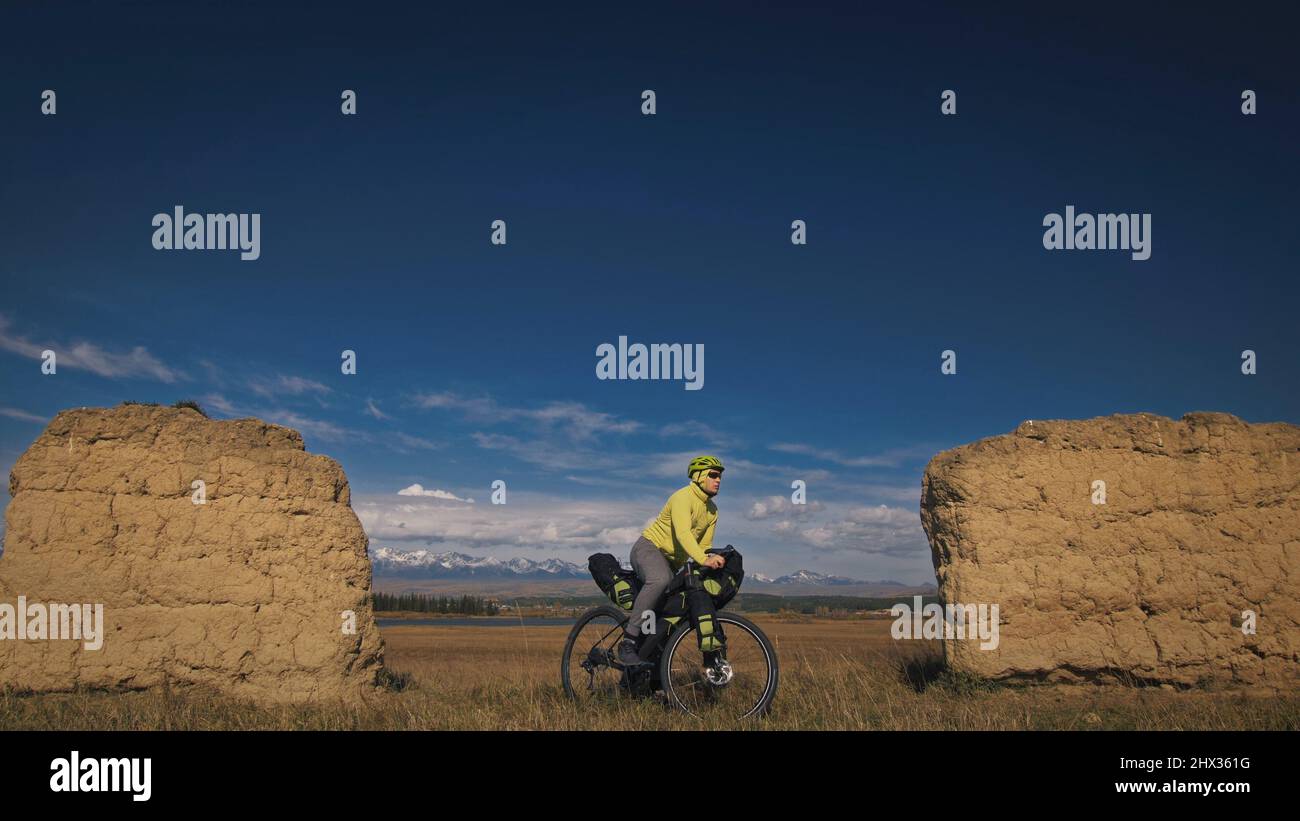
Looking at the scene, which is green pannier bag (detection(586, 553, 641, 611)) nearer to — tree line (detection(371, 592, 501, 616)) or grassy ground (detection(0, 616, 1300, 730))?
grassy ground (detection(0, 616, 1300, 730))

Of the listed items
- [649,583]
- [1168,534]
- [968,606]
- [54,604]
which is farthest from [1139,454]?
[54,604]

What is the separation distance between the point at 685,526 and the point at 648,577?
70 cm

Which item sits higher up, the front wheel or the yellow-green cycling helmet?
the yellow-green cycling helmet

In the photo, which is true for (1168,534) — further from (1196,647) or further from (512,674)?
(512,674)

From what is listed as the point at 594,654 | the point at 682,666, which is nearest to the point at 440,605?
the point at 594,654

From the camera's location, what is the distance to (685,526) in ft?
24.0

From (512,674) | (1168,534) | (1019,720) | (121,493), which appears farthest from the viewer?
(512,674)

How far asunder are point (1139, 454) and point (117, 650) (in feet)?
36.1

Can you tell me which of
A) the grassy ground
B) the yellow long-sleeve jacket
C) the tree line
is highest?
the yellow long-sleeve jacket

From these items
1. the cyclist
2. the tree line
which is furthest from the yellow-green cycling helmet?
the tree line

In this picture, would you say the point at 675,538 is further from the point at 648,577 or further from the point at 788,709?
the point at 788,709

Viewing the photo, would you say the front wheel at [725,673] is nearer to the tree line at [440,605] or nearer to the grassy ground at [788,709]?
the grassy ground at [788,709]

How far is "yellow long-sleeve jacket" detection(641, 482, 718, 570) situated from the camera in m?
7.24

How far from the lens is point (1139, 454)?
903 cm
